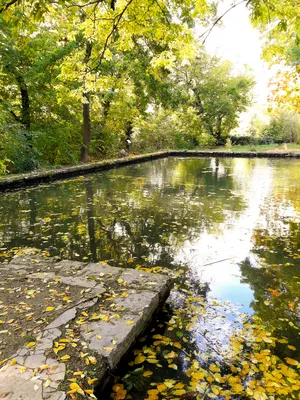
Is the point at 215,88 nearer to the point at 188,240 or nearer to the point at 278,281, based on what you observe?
the point at 188,240

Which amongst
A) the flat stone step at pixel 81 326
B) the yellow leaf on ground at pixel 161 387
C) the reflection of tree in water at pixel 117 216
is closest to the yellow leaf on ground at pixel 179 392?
the yellow leaf on ground at pixel 161 387

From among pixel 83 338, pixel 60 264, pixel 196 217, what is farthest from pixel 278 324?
pixel 196 217

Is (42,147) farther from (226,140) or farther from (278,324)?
(226,140)

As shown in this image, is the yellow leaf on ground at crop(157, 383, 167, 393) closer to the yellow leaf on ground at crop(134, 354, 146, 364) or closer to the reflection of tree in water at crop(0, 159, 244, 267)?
the yellow leaf on ground at crop(134, 354, 146, 364)

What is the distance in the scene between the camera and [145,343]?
9.24 ft

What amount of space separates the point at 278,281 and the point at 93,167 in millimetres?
10706

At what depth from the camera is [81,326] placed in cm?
261

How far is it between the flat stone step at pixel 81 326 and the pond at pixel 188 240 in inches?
11.5

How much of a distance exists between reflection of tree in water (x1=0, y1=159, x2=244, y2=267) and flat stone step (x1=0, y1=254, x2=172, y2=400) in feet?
3.16

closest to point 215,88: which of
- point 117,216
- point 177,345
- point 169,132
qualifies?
point 169,132

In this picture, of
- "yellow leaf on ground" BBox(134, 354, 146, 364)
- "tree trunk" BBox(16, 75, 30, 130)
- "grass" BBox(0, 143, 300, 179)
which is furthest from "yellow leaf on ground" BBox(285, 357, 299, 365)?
Result: "grass" BBox(0, 143, 300, 179)

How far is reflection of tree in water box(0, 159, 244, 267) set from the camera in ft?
16.4

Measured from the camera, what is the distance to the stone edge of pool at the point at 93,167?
388 inches

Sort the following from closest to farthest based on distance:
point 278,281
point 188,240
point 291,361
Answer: point 291,361
point 278,281
point 188,240
